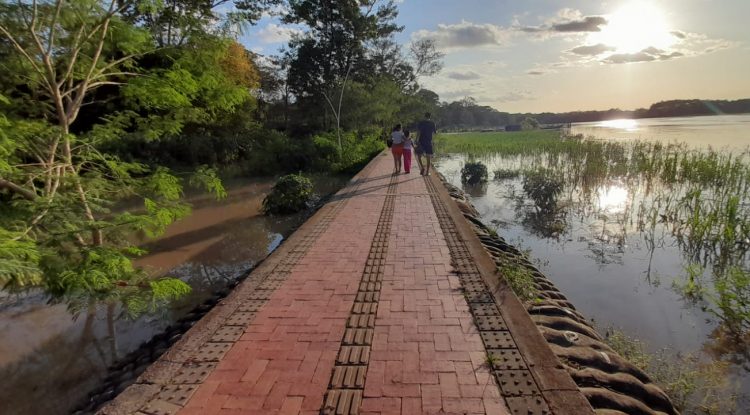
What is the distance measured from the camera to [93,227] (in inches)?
130

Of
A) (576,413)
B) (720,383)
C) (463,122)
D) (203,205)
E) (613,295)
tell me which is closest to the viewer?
(576,413)

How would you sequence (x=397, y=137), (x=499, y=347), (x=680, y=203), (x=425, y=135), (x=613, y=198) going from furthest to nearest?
(x=397, y=137) → (x=613, y=198) → (x=425, y=135) → (x=680, y=203) → (x=499, y=347)

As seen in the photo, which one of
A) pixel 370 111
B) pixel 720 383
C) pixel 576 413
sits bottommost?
pixel 720 383

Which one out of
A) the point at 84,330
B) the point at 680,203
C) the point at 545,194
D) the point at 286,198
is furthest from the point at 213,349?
the point at 545,194

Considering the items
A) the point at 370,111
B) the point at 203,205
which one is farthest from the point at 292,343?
the point at 370,111

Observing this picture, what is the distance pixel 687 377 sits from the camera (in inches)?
150

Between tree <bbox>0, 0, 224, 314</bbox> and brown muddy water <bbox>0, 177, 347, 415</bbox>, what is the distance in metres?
0.98

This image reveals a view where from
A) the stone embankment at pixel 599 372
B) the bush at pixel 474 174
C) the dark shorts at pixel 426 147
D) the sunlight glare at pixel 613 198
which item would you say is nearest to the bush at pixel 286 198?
the dark shorts at pixel 426 147

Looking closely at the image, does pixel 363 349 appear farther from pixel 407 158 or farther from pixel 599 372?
pixel 407 158

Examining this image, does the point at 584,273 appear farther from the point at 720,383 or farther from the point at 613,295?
the point at 720,383

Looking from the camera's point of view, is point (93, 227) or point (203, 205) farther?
point (203, 205)

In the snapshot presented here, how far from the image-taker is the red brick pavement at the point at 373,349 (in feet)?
8.13

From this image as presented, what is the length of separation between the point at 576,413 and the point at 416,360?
1054mm

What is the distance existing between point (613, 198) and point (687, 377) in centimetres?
985
